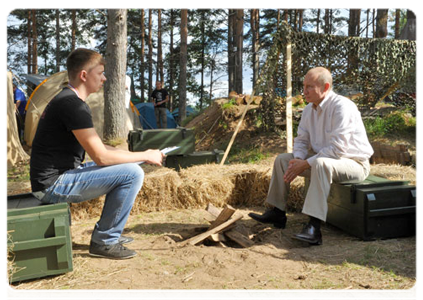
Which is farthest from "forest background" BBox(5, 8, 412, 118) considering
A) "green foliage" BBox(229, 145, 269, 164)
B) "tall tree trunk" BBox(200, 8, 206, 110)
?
"green foliage" BBox(229, 145, 269, 164)

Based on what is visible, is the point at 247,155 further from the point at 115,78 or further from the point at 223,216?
the point at 223,216

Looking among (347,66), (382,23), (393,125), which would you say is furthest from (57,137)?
(382,23)

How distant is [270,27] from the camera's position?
73.0 ft

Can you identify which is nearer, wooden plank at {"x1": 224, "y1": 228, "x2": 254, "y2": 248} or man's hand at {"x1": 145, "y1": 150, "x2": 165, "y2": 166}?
man's hand at {"x1": 145, "y1": 150, "x2": 165, "y2": 166}

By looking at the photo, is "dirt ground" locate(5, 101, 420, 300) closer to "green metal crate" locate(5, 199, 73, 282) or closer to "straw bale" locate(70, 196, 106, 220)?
"green metal crate" locate(5, 199, 73, 282)

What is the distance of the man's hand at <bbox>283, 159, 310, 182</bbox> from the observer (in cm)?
313

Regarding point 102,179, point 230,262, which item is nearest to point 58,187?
point 102,179

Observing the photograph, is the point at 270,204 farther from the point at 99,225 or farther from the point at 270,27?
the point at 270,27

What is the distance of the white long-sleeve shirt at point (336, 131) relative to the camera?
122 inches

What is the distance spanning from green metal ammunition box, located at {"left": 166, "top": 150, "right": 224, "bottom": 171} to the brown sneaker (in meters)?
2.73

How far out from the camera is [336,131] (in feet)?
10.1

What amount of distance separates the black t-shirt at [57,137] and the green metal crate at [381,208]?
2.12 m

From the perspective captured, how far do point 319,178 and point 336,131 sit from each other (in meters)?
0.41

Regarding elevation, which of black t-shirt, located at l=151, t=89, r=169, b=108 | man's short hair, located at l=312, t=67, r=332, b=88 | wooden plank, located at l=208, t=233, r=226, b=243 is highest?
black t-shirt, located at l=151, t=89, r=169, b=108
